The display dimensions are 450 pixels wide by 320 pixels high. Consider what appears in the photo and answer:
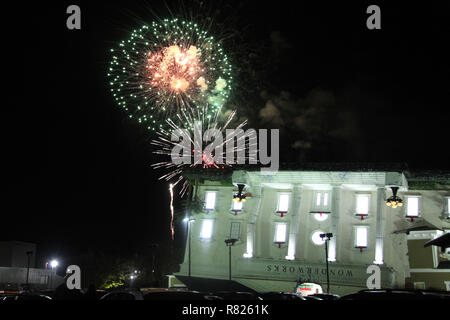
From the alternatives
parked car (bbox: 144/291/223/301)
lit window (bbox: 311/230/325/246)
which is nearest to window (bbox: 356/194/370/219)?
lit window (bbox: 311/230/325/246)

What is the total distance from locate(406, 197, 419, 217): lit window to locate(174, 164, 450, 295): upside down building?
0.24 ft

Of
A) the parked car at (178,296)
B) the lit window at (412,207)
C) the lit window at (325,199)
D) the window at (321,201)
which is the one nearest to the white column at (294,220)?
the window at (321,201)

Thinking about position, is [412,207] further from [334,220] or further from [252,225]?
[252,225]

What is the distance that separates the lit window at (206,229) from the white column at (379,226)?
1300 centimetres

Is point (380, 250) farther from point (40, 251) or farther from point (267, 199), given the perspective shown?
point (40, 251)

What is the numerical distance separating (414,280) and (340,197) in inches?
317

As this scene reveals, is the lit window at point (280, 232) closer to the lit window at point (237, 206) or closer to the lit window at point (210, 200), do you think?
the lit window at point (237, 206)

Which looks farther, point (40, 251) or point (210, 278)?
point (40, 251)

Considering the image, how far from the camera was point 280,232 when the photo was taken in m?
42.1

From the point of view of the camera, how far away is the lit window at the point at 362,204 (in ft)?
134

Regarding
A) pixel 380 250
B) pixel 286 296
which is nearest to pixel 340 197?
pixel 380 250

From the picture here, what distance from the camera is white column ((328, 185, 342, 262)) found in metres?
39.8

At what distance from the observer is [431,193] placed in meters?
40.1

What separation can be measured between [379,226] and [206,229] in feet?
44.5
